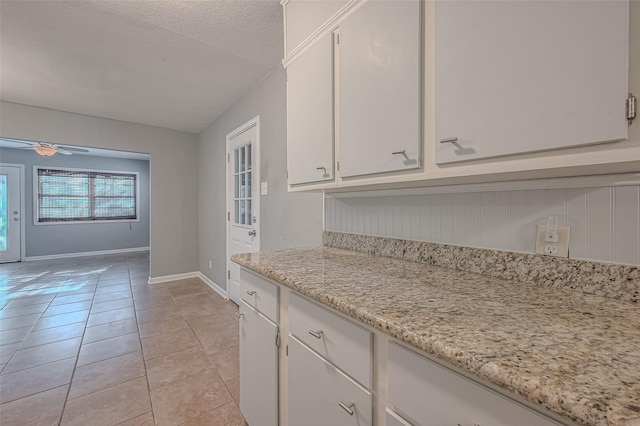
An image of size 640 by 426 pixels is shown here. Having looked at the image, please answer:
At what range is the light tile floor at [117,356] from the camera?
1619mm

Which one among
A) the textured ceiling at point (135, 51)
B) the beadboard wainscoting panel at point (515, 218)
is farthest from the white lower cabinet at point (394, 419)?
the textured ceiling at point (135, 51)

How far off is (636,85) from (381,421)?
974 millimetres

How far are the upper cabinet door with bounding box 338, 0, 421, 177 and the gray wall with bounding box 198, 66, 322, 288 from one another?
850mm

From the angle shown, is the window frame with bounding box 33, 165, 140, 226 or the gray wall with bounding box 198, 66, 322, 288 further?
the window frame with bounding box 33, 165, 140, 226

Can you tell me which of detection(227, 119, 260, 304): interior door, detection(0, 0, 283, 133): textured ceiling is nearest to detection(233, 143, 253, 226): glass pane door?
detection(227, 119, 260, 304): interior door

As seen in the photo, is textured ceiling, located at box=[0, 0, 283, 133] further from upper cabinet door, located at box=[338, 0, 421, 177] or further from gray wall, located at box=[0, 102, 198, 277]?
upper cabinet door, located at box=[338, 0, 421, 177]

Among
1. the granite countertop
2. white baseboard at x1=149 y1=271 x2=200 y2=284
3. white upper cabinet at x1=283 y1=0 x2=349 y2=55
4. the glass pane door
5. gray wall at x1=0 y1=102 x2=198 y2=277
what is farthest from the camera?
white baseboard at x1=149 y1=271 x2=200 y2=284

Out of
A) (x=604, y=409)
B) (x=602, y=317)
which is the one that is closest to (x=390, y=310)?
(x=604, y=409)

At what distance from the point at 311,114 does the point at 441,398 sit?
51.4 inches

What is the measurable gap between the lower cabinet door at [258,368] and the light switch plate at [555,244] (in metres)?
1.04

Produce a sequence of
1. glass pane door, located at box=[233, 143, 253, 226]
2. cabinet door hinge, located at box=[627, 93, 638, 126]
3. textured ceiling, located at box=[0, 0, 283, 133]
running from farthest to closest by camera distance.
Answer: glass pane door, located at box=[233, 143, 253, 226] < textured ceiling, located at box=[0, 0, 283, 133] < cabinet door hinge, located at box=[627, 93, 638, 126]

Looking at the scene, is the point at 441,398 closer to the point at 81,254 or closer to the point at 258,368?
the point at 258,368

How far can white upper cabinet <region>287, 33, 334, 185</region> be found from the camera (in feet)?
4.38

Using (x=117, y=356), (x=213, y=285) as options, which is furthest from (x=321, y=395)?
(x=213, y=285)
